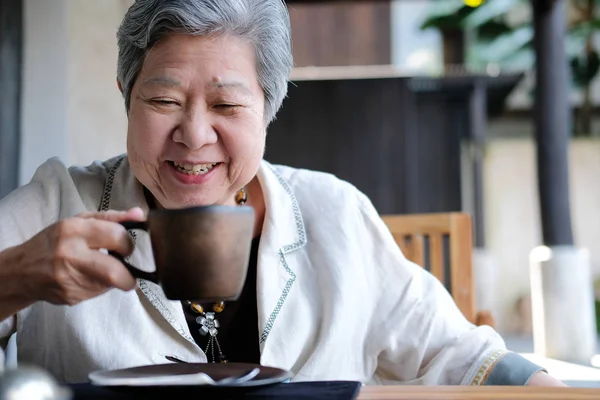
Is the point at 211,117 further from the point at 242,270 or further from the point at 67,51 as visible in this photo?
the point at 67,51

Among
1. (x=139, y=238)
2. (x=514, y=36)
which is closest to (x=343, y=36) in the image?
(x=514, y=36)

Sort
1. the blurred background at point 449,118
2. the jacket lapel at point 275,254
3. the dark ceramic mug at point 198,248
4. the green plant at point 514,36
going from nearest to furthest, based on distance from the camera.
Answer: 1. the dark ceramic mug at point 198,248
2. the jacket lapel at point 275,254
3. the blurred background at point 449,118
4. the green plant at point 514,36

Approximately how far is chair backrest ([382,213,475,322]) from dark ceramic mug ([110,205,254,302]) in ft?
3.75

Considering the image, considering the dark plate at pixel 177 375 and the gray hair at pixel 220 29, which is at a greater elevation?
the gray hair at pixel 220 29

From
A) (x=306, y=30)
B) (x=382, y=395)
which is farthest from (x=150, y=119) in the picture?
(x=306, y=30)

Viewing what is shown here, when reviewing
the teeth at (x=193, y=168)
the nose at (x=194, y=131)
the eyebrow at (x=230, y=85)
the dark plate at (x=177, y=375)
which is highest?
the eyebrow at (x=230, y=85)

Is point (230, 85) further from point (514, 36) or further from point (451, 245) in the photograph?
point (514, 36)

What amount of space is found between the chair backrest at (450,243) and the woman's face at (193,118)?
763mm

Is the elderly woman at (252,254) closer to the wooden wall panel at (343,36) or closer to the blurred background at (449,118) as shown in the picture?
the blurred background at (449,118)

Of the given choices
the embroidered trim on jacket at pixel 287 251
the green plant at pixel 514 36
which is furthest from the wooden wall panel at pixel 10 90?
the green plant at pixel 514 36

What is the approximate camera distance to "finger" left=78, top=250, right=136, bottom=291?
865mm

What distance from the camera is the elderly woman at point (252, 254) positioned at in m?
1.31

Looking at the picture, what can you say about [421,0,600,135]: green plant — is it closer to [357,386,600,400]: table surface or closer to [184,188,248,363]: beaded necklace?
[184,188,248,363]: beaded necklace

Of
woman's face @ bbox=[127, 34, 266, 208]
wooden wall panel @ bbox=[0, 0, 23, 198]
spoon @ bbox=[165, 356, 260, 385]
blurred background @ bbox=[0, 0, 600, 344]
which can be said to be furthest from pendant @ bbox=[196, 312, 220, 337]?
blurred background @ bbox=[0, 0, 600, 344]
